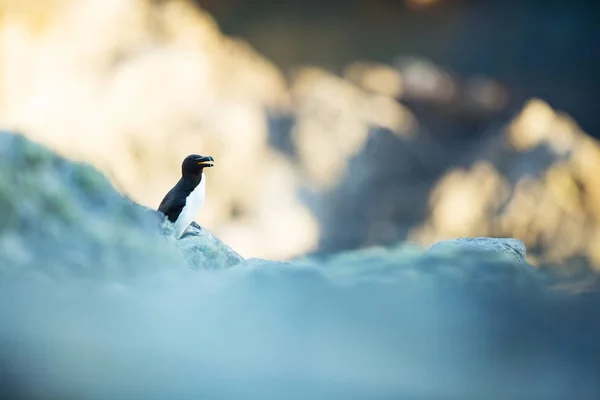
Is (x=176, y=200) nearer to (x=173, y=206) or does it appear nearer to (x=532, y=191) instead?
(x=173, y=206)

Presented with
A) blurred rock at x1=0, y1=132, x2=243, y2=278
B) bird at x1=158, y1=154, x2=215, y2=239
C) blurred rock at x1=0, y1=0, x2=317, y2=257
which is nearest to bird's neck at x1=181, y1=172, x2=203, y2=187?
bird at x1=158, y1=154, x2=215, y2=239

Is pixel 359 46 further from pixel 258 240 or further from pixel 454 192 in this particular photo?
pixel 258 240

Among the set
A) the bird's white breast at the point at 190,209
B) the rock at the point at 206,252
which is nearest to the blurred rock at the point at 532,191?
the bird's white breast at the point at 190,209

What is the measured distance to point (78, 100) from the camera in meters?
5.18

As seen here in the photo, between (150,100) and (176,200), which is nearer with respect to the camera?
(176,200)

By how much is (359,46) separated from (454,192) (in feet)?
4.73

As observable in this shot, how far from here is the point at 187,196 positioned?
1.69 m

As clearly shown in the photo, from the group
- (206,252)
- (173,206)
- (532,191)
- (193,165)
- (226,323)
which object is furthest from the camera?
(532,191)

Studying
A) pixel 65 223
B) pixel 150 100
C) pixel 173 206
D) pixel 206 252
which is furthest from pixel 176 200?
pixel 150 100

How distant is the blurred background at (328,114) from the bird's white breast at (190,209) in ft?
11.1

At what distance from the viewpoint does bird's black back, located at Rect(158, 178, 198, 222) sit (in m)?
1.62

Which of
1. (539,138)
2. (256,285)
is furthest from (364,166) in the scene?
(256,285)

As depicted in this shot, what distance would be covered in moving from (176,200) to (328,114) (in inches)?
154

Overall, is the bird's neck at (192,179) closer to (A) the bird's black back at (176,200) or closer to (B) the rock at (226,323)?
(A) the bird's black back at (176,200)
